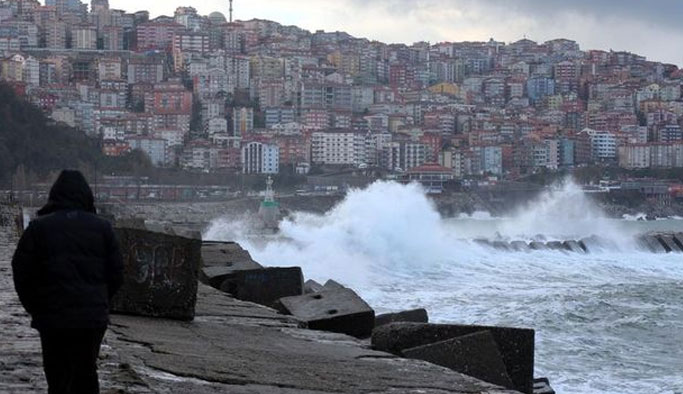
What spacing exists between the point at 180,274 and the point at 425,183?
294ft

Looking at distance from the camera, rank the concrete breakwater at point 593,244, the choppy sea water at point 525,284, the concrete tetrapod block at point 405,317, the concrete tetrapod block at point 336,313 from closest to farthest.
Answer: the concrete tetrapod block at point 336,313, the concrete tetrapod block at point 405,317, the choppy sea water at point 525,284, the concrete breakwater at point 593,244

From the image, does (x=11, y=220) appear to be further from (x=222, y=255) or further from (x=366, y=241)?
(x=366, y=241)

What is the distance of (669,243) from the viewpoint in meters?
46.0

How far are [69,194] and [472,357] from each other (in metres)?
Answer: 2.56

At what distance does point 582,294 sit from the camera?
2166cm

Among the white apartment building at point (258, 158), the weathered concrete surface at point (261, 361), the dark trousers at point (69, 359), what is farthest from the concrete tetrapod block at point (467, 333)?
the white apartment building at point (258, 158)

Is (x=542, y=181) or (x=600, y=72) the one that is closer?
(x=542, y=181)

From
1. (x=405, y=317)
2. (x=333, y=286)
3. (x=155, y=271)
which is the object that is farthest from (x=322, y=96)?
(x=155, y=271)

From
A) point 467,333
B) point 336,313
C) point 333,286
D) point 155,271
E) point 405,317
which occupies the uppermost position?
point 155,271

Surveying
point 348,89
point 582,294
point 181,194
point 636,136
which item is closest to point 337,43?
point 348,89

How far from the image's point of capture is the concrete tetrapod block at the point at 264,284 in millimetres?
10219

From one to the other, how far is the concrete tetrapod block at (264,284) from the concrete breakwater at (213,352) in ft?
5.57

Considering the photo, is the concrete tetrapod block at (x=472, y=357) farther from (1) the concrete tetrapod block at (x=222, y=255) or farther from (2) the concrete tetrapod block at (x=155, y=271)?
(1) the concrete tetrapod block at (x=222, y=255)

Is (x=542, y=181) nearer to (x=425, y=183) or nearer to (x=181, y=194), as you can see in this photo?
(x=425, y=183)
